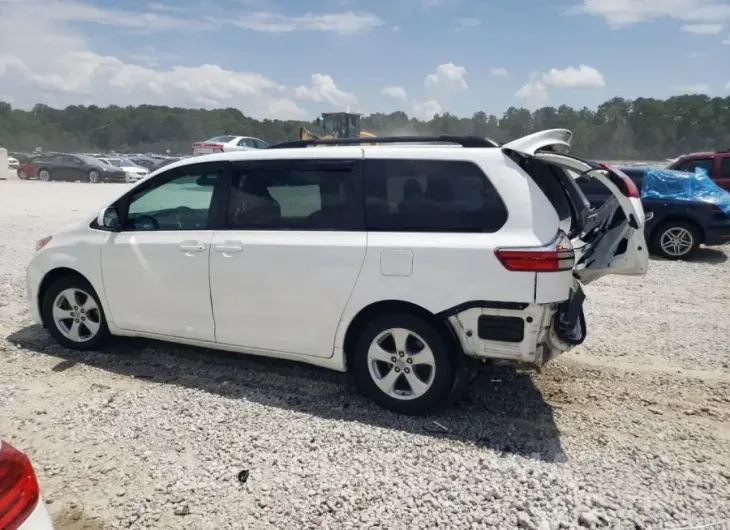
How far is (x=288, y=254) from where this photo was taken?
4.06m

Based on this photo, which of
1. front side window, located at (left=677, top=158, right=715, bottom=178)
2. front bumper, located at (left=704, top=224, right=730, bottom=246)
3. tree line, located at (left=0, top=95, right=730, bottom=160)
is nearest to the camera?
front bumper, located at (left=704, top=224, right=730, bottom=246)

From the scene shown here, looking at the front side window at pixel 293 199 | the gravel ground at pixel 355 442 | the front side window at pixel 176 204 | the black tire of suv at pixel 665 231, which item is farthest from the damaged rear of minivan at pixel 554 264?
the black tire of suv at pixel 665 231

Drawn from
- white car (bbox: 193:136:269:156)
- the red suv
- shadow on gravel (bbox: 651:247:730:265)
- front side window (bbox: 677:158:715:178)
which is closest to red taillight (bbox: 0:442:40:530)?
shadow on gravel (bbox: 651:247:730:265)

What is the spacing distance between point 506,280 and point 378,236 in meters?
0.90

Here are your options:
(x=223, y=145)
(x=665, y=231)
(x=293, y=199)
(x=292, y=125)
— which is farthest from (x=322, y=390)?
(x=292, y=125)

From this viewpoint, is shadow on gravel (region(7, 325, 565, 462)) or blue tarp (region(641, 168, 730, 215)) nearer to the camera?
shadow on gravel (region(7, 325, 565, 462))

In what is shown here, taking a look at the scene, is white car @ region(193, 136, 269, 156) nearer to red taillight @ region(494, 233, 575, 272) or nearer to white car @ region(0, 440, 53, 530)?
red taillight @ region(494, 233, 575, 272)

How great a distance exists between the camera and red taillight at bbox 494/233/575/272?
3453 mm

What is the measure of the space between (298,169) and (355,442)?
6.53ft

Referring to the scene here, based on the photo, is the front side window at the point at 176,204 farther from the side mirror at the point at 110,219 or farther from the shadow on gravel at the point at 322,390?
the shadow on gravel at the point at 322,390

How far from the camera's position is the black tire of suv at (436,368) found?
3766 millimetres

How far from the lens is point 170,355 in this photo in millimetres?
5148

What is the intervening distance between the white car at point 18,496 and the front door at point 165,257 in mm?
2562

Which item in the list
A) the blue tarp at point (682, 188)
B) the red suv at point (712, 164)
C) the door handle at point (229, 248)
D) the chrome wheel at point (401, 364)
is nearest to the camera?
the chrome wheel at point (401, 364)
